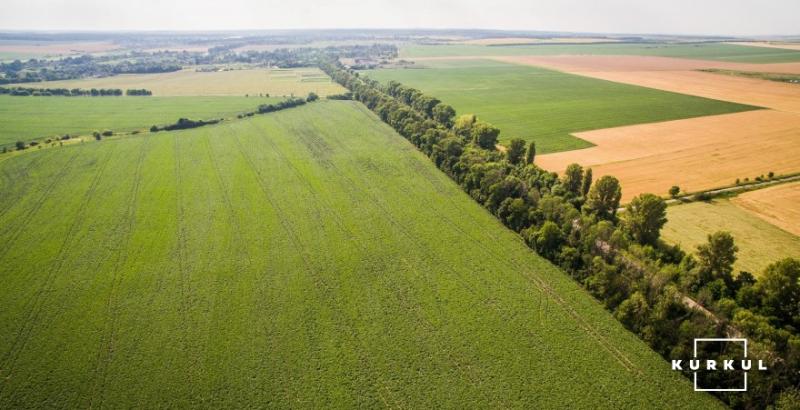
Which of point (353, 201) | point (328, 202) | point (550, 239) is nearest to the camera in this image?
point (550, 239)

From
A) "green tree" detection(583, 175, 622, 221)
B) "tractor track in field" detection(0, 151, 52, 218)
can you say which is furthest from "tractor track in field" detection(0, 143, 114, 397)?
"green tree" detection(583, 175, 622, 221)

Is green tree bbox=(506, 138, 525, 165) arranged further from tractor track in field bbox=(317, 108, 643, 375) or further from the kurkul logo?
the kurkul logo

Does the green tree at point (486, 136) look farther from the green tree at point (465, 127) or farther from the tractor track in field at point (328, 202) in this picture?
the tractor track in field at point (328, 202)

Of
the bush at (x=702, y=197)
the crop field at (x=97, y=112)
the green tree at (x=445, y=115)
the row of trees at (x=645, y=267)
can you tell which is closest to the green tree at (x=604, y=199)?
the row of trees at (x=645, y=267)

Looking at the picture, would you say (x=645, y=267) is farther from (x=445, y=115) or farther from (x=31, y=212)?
(x=31, y=212)

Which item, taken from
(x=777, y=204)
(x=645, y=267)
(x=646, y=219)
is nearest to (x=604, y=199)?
(x=646, y=219)
